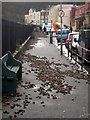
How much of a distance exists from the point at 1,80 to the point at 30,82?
2565mm

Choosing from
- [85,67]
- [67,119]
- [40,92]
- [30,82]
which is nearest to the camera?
[67,119]

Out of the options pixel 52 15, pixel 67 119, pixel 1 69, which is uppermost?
pixel 52 15

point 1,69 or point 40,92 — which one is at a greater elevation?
point 1,69

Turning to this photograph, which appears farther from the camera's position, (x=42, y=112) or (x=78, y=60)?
(x=78, y=60)

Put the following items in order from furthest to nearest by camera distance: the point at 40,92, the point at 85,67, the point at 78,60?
the point at 78,60 < the point at 85,67 < the point at 40,92

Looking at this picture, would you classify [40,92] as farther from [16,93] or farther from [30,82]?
[30,82]

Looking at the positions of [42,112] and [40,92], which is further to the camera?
[40,92]

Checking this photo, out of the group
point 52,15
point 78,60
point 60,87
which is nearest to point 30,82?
point 60,87

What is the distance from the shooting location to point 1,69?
9016 mm

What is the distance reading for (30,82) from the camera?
11594mm

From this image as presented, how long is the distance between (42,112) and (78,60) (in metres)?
10.6

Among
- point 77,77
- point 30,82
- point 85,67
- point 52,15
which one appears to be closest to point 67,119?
point 30,82

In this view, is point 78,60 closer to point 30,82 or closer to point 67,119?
point 30,82

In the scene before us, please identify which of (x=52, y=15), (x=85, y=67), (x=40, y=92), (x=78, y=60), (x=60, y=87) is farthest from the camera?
(x=52, y=15)
